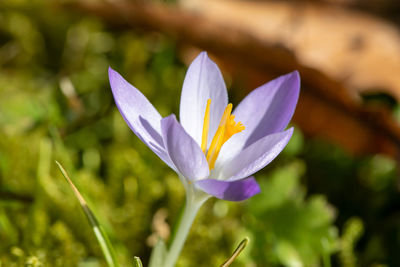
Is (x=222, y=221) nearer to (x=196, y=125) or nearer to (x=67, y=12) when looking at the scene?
(x=196, y=125)

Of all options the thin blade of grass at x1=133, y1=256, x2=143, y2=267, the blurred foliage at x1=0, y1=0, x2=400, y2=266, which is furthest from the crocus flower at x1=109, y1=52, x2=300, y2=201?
the blurred foliage at x1=0, y1=0, x2=400, y2=266

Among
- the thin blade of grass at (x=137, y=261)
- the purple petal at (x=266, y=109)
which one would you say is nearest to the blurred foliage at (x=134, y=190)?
the thin blade of grass at (x=137, y=261)

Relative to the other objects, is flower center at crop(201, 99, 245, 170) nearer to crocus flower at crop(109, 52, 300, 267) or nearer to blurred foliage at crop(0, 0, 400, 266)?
crocus flower at crop(109, 52, 300, 267)

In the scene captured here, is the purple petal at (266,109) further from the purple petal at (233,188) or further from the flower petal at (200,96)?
the purple petal at (233,188)

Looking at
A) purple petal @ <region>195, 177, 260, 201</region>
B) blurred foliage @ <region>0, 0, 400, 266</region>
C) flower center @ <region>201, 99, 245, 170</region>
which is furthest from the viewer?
blurred foliage @ <region>0, 0, 400, 266</region>

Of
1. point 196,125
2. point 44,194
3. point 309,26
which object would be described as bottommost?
point 44,194

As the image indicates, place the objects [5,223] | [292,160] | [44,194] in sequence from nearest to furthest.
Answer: [5,223] < [44,194] < [292,160]

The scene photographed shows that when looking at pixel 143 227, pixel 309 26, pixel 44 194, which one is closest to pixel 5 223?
pixel 44 194
